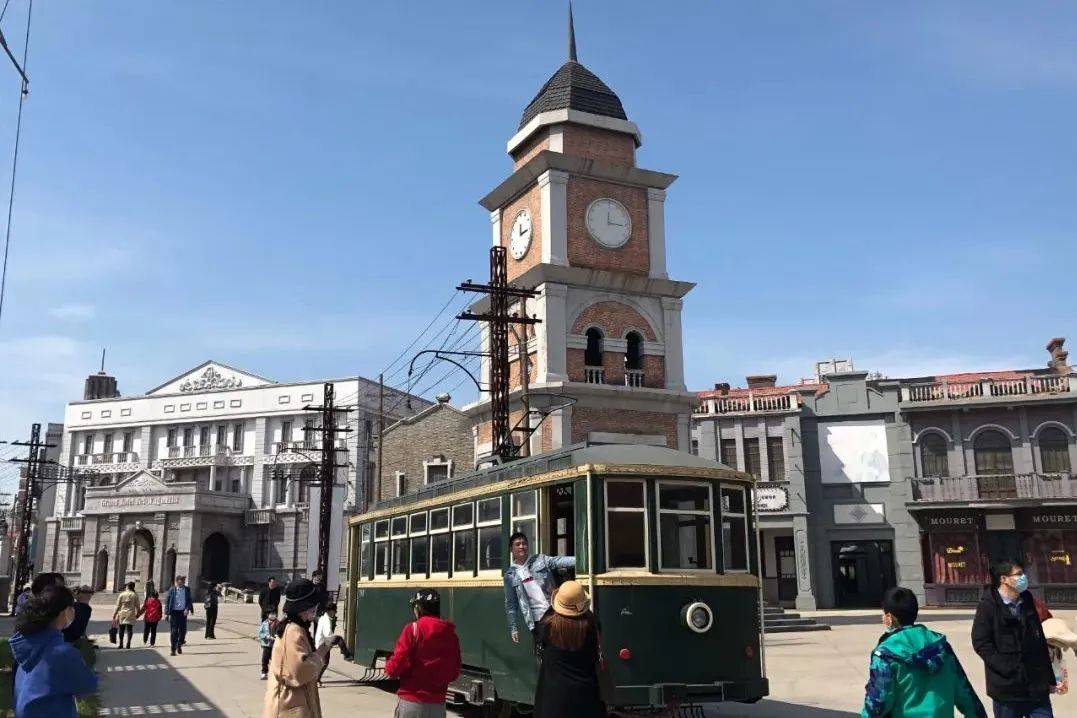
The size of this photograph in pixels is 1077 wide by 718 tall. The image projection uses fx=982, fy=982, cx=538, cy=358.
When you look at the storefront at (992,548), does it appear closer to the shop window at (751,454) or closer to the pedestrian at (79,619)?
the shop window at (751,454)

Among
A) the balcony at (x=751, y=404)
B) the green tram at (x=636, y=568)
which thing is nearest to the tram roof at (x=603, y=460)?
the green tram at (x=636, y=568)

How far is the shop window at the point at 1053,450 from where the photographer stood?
34031 mm

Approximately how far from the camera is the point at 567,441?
2852cm

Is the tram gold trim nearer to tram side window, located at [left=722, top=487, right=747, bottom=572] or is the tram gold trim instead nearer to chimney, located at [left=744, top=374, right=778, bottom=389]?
tram side window, located at [left=722, top=487, right=747, bottom=572]

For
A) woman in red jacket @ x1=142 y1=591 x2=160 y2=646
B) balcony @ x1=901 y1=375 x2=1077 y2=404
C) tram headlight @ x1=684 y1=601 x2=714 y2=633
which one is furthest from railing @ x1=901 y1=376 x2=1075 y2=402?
tram headlight @ x1=684 y1=601 x2=714 y2=633

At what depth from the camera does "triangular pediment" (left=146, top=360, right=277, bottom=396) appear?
6262 cm

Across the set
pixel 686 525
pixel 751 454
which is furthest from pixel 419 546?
pixel 751 454

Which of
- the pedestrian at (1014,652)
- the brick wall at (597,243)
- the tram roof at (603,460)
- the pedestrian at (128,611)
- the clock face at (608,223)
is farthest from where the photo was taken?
the clock face at (608,223)

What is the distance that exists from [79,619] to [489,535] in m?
4.48

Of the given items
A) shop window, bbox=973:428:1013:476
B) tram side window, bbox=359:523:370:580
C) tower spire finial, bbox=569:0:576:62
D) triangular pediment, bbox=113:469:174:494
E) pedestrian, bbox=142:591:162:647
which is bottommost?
pedestrian, bbox=142:591:162:647

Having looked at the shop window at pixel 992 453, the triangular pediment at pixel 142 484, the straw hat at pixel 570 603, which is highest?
the triangular pediment at pixel 142 484

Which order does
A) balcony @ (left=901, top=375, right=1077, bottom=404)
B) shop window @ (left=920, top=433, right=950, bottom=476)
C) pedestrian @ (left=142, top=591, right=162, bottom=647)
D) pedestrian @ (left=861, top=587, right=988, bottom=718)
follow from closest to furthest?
pedestrian @ (left=861, top=587, right=988, bottom=718)
pedestrian @ (left=142, top=591, right=162, bottom=647)
balcony @ (left=901, top=375, right=1077, bottom=404)
shop window @ (left=920, top=433, right=950, bottom=476)

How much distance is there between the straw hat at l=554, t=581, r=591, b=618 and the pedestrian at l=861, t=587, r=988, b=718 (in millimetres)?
1610

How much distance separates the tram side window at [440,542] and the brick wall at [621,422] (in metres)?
15.2
